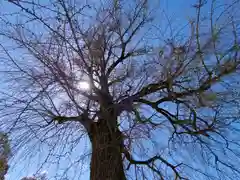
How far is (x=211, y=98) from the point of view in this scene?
2.87 m

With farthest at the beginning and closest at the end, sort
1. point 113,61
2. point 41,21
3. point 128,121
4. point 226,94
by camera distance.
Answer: point 113,61 → point 128,121 → point 226,94 → point 41,21

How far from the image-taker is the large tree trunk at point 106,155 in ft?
9.27

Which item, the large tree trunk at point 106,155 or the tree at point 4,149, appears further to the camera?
the tree at point 4,149

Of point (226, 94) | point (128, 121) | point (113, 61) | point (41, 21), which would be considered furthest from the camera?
point (113, 61)

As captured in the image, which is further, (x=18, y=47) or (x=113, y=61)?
(x=113, y=61)

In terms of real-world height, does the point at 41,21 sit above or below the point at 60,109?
above

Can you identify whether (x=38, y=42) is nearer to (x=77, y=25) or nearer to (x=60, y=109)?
(x=77, y=25)

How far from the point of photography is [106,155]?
9.73 feet

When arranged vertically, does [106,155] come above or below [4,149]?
below

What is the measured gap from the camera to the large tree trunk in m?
2.82

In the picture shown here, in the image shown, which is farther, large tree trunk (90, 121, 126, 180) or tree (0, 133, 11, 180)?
tree (0, 133, 11, 180)

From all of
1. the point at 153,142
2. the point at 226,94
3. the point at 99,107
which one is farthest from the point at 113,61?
the point at 226,94

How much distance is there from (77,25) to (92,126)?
1268 millimetres

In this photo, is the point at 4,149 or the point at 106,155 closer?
the point at 106,155
